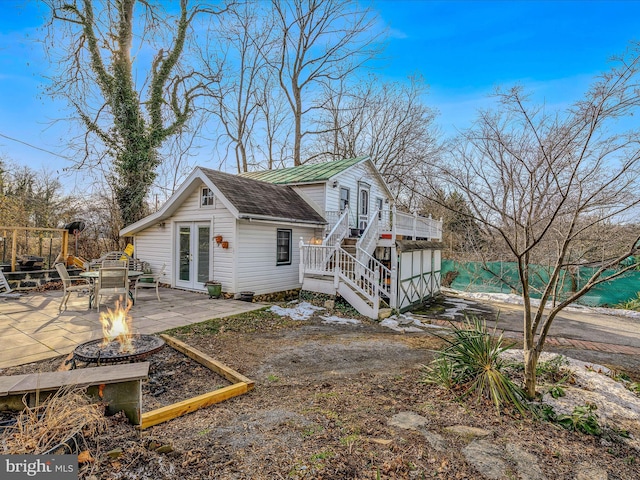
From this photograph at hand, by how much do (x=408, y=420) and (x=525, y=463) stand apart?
945mm

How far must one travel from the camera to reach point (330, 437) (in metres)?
2.69

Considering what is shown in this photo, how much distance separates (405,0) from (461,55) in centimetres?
273

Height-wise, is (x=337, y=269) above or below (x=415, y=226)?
below

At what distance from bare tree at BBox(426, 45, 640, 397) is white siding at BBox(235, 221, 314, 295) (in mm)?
6949

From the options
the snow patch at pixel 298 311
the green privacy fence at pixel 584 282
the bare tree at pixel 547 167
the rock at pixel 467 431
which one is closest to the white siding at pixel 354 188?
the snow patch at pixel 298 311

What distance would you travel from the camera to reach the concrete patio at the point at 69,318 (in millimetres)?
4941

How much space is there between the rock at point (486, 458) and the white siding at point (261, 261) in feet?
26.2

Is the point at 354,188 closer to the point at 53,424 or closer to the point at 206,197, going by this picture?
the point at 206,197

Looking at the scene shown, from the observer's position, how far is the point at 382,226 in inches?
472

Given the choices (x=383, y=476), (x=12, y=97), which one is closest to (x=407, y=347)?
(x=383, y=476)

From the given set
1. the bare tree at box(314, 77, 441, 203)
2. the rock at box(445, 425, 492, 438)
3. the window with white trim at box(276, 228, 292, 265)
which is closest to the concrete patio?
the window with white trim at box(276, 228, 292, 265)

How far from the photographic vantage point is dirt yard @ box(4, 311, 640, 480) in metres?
2.26

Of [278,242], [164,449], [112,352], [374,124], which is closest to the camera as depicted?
[164,449]

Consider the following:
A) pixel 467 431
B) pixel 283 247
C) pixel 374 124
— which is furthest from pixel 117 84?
pixel 467 431
